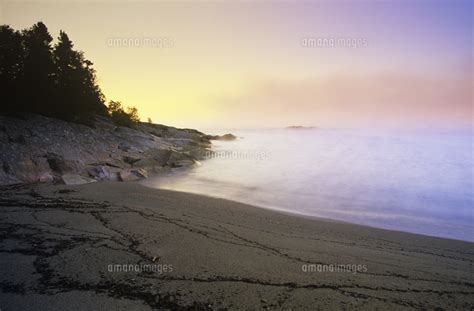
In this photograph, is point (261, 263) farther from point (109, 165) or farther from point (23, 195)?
point (109, 165)

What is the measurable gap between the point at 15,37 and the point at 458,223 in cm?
2664

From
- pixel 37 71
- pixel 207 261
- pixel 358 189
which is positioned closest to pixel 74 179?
pixel 207 261

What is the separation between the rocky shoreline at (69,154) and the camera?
1288cm

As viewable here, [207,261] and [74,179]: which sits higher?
[74,179]

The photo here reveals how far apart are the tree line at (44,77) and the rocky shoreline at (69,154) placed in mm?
1398

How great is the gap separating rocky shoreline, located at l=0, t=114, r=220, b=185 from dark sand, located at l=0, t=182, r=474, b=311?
3.65 metres

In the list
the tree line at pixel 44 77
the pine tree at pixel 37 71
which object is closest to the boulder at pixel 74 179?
the tree line at pixel 44 77

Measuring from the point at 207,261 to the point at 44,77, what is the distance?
64.2ft

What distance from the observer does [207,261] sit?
5.79m

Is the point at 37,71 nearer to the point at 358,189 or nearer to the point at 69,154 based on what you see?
the point at 69,154

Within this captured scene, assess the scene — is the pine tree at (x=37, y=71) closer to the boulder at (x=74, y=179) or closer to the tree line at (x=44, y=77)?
the tree line at (x=44, y=77)

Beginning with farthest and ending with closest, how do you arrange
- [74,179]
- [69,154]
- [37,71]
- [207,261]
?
[37,71]
[69,154]
[74,179]
[207,261]

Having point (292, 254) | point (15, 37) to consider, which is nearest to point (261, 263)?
point (292, 254)

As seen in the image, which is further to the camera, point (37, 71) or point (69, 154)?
point (37, 71)
